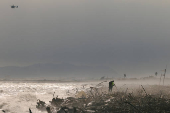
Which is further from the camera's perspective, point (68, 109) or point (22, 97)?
point (22, 97)

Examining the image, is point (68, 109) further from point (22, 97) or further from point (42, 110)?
point (22, 97)

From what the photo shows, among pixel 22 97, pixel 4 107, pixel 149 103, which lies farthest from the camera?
pixel 22 97

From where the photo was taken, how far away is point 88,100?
20.4ft

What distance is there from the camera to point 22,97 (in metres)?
9.82

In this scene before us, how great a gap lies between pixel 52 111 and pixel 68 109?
1.30m

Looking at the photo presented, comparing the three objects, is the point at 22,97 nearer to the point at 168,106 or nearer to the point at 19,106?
the point at 19,106

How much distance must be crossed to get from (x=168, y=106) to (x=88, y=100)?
2492 millimetres

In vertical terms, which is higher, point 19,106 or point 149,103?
point 149,103

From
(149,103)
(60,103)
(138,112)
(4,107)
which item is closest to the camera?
(138,112)

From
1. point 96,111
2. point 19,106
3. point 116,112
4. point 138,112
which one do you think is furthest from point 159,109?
point 19,106

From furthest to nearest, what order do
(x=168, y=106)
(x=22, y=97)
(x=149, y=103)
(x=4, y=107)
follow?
(x=22, y=97) → (x=4, y=107) → (x=149, y=103) → (x=168, y=106)

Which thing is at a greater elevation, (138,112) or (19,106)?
(138,112)

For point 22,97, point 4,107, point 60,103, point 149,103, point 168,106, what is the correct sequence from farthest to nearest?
point 22,97 → point 4,107 → point 60,103 → point 149,103 → point 168,106

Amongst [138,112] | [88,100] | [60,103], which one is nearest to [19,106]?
[60,103]
